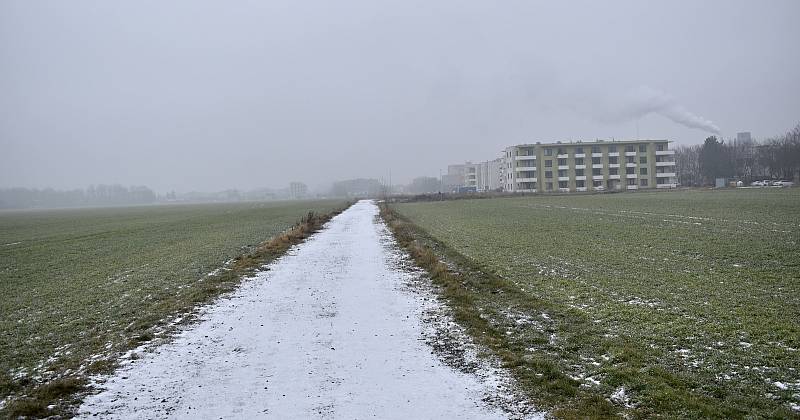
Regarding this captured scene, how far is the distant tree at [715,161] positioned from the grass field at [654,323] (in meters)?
132

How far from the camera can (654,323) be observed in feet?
33.6

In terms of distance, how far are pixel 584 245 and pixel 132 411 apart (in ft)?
68.7

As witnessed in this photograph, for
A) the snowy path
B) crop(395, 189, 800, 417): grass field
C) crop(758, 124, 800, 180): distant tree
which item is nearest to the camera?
the snowy path

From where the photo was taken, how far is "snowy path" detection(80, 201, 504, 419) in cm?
655

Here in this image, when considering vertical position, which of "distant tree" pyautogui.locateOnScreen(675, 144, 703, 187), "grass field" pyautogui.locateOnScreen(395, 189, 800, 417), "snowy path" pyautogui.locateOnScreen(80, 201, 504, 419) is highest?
"distant tree" pyautogui.locateOnScreen(675, 144, 703, 187)

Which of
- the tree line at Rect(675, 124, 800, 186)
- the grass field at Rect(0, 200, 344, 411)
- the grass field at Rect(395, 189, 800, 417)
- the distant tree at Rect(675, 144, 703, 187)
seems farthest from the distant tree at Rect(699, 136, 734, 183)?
the grass field at Rect(0, 200, 344, 411)

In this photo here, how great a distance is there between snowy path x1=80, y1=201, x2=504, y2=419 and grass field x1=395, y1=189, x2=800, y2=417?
1436mm

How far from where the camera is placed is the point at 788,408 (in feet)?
20.3

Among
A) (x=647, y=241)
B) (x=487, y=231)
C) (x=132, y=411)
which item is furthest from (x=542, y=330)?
(x=487, y=231)

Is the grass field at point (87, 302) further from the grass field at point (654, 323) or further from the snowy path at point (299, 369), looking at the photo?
the grass field at point (654, 323)

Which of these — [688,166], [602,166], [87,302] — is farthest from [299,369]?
[688,166]

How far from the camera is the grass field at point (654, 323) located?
6.73 m

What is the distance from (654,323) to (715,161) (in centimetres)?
14892

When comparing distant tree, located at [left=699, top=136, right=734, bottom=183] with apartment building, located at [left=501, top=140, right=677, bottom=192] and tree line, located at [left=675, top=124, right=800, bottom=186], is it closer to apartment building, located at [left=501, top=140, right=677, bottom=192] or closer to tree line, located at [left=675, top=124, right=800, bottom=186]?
tree line, located at [left=675, top=124, right=800, bottom=186]
